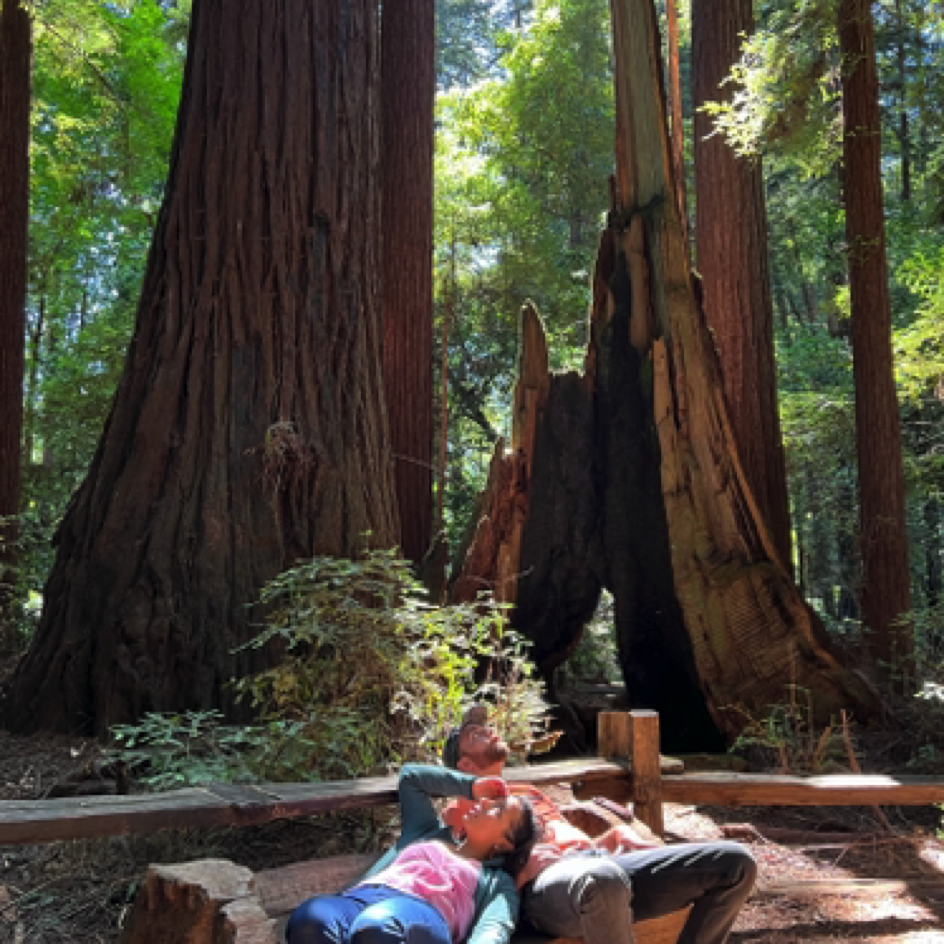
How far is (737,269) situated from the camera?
1026cm

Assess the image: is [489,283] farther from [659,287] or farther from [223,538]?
[223,538]

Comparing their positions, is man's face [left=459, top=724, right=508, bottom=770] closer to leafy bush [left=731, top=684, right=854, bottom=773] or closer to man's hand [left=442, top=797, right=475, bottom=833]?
man's hand [left=442, top=797, right=475, bottom=833]

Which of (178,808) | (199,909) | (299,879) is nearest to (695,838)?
(299,879)

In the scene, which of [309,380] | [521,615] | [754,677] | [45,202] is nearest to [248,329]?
[309,380]

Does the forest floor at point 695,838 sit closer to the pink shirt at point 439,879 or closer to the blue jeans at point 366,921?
the pink shirt at point 439,879

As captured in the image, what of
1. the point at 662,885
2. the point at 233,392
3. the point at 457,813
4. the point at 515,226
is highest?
the point at 515,226

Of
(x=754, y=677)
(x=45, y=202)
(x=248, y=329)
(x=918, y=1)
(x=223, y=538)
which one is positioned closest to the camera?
(x=223, y=538)

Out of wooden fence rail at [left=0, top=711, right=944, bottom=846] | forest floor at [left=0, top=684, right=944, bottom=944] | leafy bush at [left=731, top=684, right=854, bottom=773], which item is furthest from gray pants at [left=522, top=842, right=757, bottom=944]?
leafy bush at [left=731, top=684, right=854, bottom=773]

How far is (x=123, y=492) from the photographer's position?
19.8ft

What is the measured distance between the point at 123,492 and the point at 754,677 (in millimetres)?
5011

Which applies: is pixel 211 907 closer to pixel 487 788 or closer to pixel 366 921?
pixel 366 921

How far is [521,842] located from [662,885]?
0.49m

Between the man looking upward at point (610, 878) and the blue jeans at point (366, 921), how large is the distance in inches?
20.0

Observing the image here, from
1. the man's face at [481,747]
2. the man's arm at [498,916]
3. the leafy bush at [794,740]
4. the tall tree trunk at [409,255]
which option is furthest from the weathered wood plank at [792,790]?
the tall tree trunk at [409,255]
